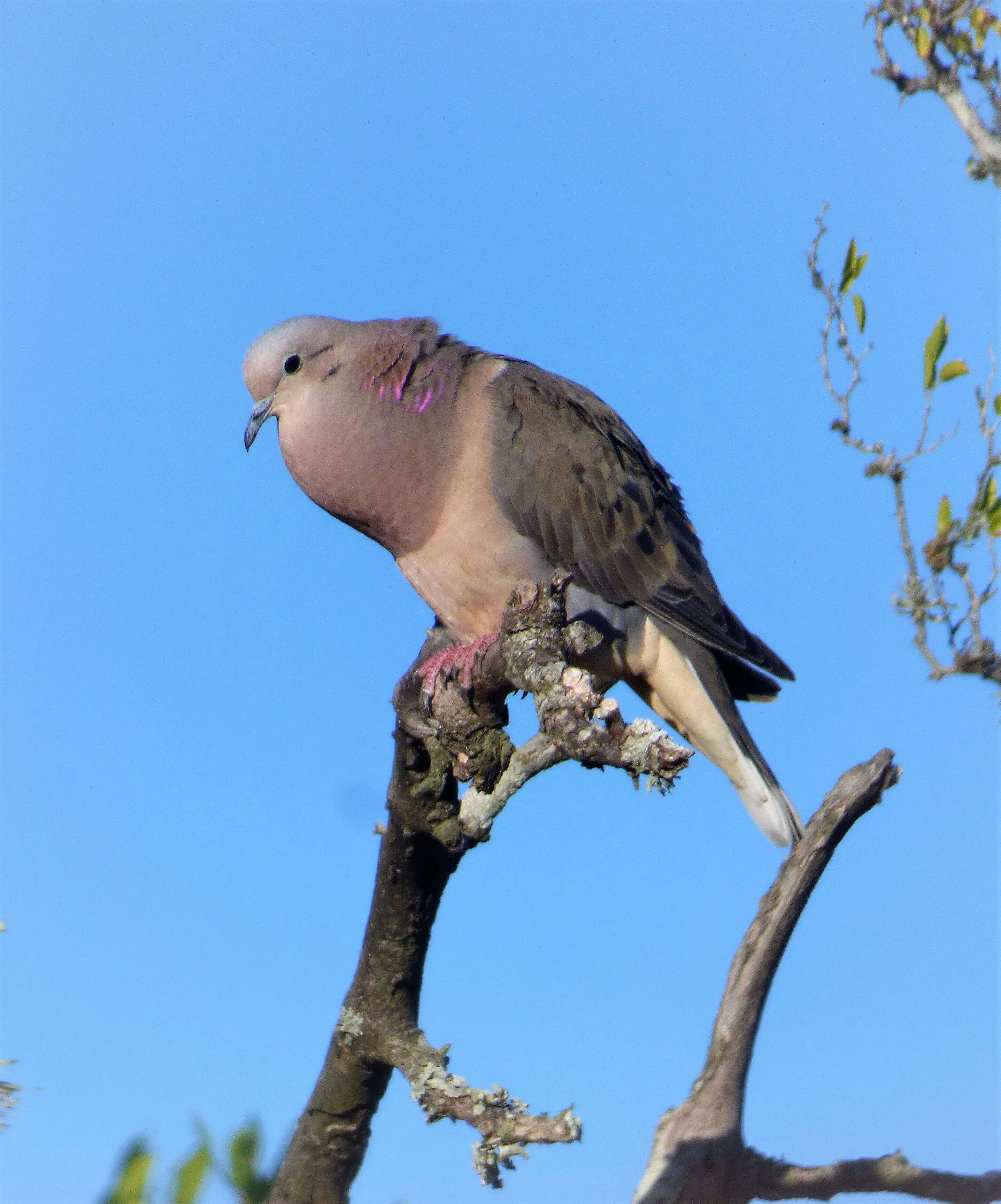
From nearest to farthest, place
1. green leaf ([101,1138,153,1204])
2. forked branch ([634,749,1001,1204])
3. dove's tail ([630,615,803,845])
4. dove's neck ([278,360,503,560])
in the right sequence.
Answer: green leaf ([101,1138,153,1204]) → forked branch ([634,749,1001,1204]) → dove's neck ([278,360,503,560]) → dove's tail ([630,615,803,845])

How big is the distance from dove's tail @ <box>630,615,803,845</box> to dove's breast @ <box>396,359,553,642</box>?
1.89 feet

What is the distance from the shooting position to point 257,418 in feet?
12.0

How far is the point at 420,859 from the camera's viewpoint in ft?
8.86

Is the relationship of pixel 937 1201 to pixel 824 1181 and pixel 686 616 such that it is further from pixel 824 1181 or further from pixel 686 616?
pixel 686 616

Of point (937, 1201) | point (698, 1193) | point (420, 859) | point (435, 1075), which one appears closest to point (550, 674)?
point (420, 859)

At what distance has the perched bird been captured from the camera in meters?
3.50

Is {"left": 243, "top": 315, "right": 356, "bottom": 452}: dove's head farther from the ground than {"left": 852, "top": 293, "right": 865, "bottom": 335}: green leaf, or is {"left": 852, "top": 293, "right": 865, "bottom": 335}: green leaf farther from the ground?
{"left": 852, "top": 293, "right": 865, "bottom": 335}: green leaf

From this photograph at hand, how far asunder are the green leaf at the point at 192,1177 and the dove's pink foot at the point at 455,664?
Result: 44.6 inches

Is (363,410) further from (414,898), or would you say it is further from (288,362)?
(414,898)

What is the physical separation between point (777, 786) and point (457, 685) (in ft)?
6.24

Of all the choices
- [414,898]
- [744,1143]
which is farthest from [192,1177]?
[744,1143]

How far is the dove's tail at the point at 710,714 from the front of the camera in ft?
12.8

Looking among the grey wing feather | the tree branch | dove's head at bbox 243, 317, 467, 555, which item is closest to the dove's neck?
dove's head at bbox 243, 317, 467, 555

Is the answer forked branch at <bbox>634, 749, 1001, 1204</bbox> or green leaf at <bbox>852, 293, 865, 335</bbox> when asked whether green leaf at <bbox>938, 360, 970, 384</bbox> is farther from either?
forked branch at <bbox>634, 749, 1001, 1204</bbox>
